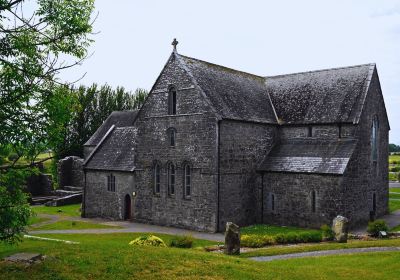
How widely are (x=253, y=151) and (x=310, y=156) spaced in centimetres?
479

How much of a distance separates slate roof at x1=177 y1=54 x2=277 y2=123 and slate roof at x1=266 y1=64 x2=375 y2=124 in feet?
5.17

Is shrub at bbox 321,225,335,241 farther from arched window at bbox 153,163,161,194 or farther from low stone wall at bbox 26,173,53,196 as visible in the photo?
low stone wall at bbox 26,173,53,196

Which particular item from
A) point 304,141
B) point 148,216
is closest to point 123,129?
point 148,216

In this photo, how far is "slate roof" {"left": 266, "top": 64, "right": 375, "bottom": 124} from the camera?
34.6 metres

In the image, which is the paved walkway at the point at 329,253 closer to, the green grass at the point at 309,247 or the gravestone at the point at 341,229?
the green grass at the point at 309,247

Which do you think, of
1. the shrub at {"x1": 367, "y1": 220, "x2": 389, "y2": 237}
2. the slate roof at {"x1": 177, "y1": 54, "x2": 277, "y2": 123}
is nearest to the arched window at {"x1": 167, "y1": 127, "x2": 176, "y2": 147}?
the slate roof at {"x1": 177, "y1": 54, "x2": 277, "y2": 123}

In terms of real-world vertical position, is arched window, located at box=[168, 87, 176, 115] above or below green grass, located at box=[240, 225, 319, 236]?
above

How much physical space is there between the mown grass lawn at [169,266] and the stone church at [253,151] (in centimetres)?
1250

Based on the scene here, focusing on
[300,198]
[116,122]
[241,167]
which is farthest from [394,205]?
[116,122]

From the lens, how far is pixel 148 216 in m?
36.8

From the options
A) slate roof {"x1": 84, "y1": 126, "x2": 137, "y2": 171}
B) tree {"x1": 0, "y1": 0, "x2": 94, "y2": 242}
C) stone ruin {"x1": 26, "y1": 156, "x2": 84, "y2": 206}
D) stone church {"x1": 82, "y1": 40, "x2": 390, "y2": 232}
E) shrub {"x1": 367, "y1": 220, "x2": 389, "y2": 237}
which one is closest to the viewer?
tree {"x1": 0, "y1": 0, "x2": 94, "y2": 242}

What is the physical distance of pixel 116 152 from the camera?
141 ft

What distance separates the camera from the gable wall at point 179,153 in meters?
32.4

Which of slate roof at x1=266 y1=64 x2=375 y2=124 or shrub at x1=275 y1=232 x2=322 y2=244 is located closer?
shrub at x1=275 y1=232 x2=322 y2=244
